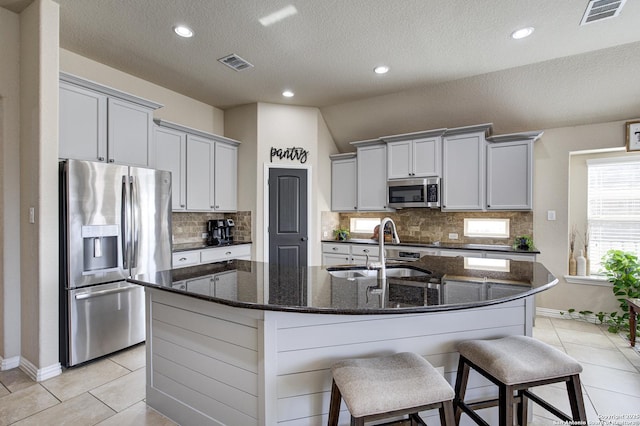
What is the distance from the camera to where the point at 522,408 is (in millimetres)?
1817

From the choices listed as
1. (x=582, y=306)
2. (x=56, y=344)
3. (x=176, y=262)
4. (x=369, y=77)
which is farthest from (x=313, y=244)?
(x=582, y=306)

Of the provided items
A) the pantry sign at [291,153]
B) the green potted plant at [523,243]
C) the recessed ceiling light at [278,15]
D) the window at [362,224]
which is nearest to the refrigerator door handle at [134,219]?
the recessed ceiling light at [278,15]

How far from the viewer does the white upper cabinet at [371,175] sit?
4.88 m

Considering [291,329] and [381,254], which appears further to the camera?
[381,254]

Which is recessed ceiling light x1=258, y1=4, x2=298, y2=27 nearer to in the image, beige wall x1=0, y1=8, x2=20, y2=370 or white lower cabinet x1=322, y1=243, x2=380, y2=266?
beige wall x1=0, y1=8, x2=20, y2=370

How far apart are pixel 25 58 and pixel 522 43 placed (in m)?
4.33

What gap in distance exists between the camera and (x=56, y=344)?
2570mm

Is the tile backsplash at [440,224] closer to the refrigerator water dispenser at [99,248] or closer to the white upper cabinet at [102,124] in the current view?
the white upper cabinet at [102,124]

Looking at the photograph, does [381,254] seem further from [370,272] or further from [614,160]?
[614,160]

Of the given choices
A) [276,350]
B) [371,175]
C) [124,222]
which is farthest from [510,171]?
[124,222]

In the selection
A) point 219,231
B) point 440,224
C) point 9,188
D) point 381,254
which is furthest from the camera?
point 440,224

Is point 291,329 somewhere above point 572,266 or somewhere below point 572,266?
above

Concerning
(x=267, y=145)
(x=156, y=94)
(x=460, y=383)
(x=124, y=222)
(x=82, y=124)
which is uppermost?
(x=156, y=94)

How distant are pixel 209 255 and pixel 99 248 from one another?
1.44m
